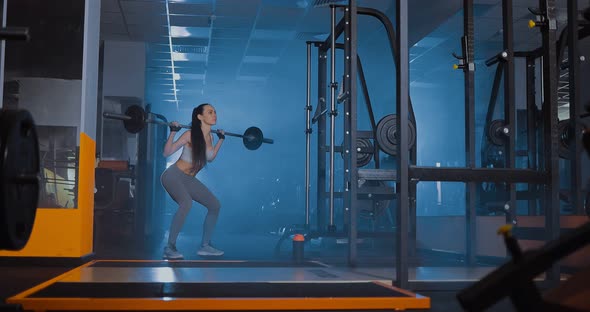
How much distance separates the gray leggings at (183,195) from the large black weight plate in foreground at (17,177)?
9.78ft

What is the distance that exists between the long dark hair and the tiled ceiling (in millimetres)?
2724

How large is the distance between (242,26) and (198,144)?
376cm

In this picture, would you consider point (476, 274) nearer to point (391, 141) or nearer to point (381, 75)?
point (391, 141)

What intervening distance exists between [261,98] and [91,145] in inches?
369

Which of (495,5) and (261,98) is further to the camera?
(261,98)

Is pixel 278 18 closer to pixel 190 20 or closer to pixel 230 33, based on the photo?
pixel 230 33

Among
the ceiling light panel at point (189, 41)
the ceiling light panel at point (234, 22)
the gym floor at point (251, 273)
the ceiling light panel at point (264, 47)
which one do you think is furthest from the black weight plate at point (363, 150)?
the ceiling light panel at point (189, 41)

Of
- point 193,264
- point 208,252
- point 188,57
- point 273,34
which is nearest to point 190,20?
point 273,34

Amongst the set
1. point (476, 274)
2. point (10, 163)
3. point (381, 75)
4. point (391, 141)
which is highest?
point (381, 75)

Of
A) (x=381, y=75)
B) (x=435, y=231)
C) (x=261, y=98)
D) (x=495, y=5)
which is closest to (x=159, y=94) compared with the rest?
(x=261, y=98)

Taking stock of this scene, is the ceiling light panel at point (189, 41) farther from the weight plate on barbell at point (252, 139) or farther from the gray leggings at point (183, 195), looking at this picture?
the gray leggings at point (183, 195)

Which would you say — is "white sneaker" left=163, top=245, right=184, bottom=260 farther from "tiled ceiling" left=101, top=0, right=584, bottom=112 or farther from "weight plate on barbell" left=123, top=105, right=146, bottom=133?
"tiled ceiling" left=101, top=0, right=584, bottom=112

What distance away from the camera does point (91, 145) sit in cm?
488

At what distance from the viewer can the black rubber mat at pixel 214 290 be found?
248 centimetres
